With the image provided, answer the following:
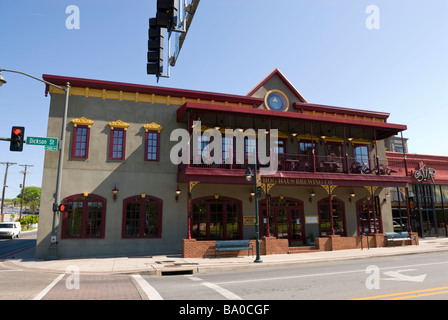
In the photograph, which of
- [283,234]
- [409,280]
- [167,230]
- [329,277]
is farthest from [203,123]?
[409,280]

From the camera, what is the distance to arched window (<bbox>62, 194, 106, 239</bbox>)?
53.0 ft

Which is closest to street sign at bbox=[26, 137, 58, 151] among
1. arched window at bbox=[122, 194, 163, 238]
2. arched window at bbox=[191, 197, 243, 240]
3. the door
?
arched window at bbox=[122, 194, 163, 238]

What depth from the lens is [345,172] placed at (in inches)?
813

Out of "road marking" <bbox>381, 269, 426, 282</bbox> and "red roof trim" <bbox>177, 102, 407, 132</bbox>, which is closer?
"road marking" <bbox>381, 269, 426, 282</bbox>

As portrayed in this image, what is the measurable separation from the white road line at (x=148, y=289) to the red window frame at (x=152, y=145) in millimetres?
8083

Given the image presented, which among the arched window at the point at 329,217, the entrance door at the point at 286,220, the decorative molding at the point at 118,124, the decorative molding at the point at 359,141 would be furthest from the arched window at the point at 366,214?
the decorative molding at the point at 118,124

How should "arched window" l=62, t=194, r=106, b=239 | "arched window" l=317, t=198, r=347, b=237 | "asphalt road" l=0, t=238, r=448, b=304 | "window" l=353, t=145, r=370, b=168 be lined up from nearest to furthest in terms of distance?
"asphalt road" l=0, t=238, r=448, b=304, "arched window" l=62, t=194, r=106, b=239, "arched window" l=317, t=198, r=347, b=237, "window" l=353, t=145, r=370, b=168

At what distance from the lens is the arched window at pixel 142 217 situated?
16766 mm

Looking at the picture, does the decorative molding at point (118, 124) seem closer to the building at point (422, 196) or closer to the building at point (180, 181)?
the building at point (180, 181)

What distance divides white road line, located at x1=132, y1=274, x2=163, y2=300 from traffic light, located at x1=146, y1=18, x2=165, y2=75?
5.30 meters

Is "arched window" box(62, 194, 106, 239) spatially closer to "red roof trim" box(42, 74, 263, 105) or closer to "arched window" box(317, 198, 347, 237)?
"red roof trim" box(42, 74, 263, 105)

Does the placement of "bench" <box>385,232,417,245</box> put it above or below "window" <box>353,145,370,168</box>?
below
